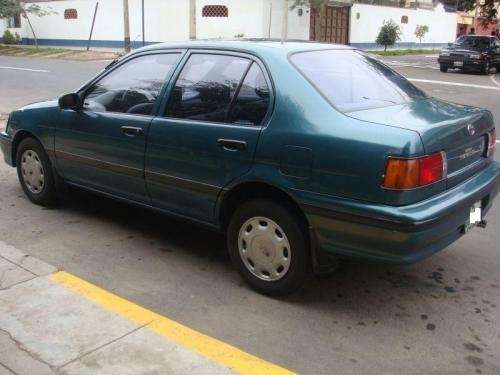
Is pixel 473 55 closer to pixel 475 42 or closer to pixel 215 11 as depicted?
pixel 475 42

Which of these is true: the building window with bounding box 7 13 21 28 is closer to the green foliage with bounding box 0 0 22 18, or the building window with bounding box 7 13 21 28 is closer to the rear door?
the green foliage with bounding box 0 0 22 18

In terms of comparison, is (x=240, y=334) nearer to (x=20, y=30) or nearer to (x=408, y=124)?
(x=408, y=124)

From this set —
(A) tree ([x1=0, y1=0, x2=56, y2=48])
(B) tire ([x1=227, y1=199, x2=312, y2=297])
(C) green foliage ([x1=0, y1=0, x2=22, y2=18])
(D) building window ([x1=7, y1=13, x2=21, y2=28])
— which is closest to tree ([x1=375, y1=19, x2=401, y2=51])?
(A) tree ([x1=0, y1=0, x2=56, y2=48])

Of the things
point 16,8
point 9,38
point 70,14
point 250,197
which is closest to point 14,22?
point 9,38

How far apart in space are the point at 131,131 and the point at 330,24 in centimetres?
3358

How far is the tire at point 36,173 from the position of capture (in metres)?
5.34

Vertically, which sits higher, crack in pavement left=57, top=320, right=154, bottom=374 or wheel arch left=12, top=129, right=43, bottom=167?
wheel arch left=12, top=129, right=43, bottom=167

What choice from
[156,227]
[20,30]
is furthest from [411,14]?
[156,227]

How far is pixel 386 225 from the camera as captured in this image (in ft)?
10.4

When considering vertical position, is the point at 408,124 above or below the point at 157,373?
above

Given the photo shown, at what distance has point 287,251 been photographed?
3.65 metres

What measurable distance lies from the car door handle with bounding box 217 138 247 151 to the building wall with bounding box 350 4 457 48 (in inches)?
1422

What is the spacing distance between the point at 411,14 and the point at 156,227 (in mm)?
43463

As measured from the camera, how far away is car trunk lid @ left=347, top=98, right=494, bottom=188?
133 inches
